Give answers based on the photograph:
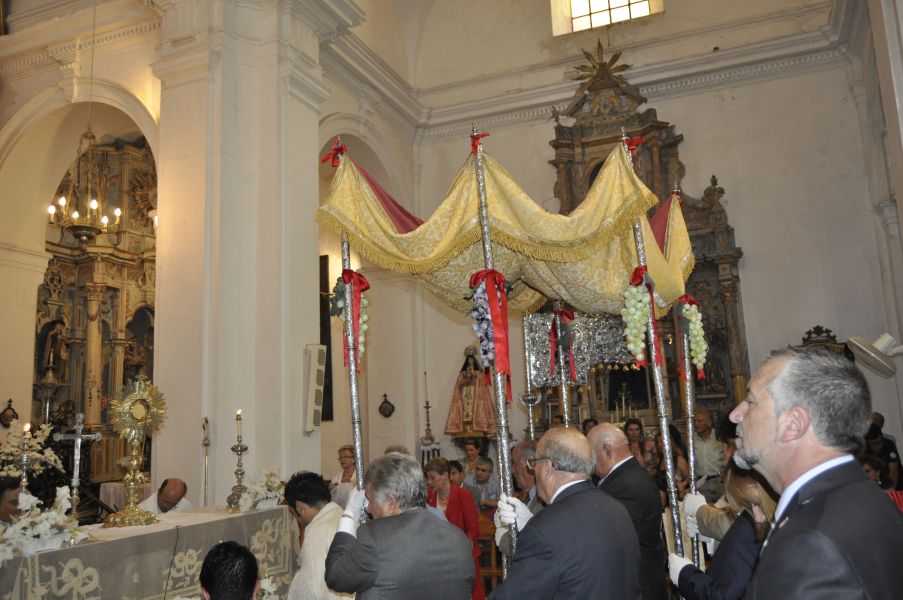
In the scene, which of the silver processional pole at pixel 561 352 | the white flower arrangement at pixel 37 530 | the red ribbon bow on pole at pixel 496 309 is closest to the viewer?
the white flower arrangement at pixel 37 530

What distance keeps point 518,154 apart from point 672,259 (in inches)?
306

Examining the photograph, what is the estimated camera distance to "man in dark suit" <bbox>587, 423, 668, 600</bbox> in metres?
4.43

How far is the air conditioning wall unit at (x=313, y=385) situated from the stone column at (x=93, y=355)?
279 inches

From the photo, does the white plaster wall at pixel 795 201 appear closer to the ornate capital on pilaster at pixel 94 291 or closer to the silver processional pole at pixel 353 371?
the silver processional pole at pixel 353 371

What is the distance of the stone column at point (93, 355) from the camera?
14070 millimetres

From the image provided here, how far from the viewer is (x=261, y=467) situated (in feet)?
26.8

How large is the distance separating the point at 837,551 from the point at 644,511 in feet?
9.68

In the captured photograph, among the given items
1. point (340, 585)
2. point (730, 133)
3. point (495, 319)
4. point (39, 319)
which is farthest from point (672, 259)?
point (39, 319)

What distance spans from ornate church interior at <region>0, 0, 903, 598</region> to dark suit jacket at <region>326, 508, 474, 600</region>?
80.4 inches

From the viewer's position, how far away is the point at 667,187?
496 inches

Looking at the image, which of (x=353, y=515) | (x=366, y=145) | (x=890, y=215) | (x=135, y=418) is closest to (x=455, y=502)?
(x=135, y=418)

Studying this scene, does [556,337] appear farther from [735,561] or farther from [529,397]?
[735,561]

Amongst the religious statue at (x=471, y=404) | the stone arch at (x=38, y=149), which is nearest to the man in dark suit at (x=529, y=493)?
the religious statue at (x=471, y=404)

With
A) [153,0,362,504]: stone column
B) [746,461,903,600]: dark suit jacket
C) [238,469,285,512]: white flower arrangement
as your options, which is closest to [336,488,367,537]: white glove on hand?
[746,461,903,600]: dark suit jacket
